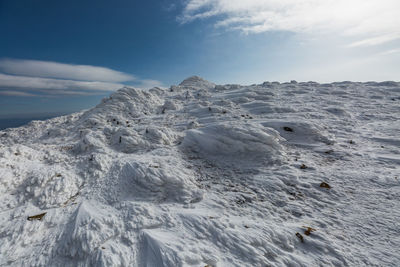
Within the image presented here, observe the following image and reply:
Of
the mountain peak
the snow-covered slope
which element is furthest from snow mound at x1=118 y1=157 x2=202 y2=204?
the mountain peak

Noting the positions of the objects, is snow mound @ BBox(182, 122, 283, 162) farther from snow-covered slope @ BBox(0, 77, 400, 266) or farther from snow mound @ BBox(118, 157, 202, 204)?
snow mound @ BBox(118, 157, 202, 204)

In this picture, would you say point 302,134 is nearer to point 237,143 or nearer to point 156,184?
point 237,143

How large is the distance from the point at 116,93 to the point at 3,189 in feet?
34.6

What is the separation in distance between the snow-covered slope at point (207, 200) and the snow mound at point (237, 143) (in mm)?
38

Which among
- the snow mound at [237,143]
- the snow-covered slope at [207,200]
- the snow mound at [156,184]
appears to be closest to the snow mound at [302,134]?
the snow-covered slope at [207,200]

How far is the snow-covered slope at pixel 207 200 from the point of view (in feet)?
8.18

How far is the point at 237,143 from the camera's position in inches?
210

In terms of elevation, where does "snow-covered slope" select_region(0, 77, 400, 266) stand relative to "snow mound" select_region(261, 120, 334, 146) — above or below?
below

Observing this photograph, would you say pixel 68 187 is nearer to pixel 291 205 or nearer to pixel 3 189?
pixel 3 189

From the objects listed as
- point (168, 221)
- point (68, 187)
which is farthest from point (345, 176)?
point (68, 187)

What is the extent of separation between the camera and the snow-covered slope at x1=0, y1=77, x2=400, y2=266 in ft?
8.18

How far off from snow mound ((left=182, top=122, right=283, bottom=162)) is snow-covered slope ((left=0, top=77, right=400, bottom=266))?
0.04 metres

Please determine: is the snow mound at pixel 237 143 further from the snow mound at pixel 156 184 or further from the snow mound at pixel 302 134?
the snow mound at pixel 156 184

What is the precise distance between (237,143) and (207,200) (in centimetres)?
236
